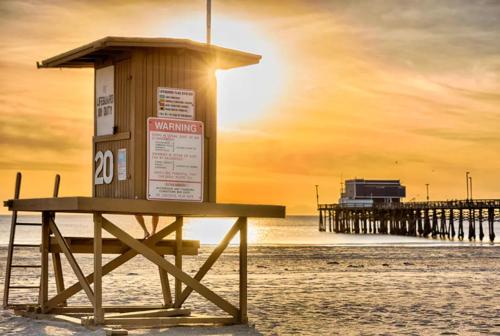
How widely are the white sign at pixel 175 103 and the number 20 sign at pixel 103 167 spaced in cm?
102

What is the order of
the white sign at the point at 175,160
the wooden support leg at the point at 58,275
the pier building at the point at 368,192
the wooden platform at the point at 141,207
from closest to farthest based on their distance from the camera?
the wooden platform at the point at 141,207 < the white sign at the point at 175,160 < the wooden support leg at the point at 58,275 < the pier building at the point at 368,192

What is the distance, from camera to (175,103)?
11.4 metres

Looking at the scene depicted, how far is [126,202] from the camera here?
1062 cm

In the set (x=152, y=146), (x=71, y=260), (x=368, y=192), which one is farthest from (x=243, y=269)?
(x=368, y=192)

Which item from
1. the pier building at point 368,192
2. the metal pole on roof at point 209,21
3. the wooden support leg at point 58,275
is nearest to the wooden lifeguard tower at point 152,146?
the metal pole on roof at point 209,21

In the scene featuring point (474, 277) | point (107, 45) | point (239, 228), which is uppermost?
point (107, 45)

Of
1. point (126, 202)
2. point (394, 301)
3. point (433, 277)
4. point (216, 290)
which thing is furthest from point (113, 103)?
point (433, 277)

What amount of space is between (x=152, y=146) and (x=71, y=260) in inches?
75.8

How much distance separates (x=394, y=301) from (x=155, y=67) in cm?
781

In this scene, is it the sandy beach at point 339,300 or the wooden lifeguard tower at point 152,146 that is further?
the sandy beach at point 339,300

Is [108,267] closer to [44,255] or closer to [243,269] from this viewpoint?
[44,255]

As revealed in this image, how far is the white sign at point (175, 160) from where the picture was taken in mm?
11188

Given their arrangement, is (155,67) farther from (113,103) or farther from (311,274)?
(311,274)

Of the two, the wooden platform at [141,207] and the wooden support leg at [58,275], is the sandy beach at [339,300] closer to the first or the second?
the wooden support leg at [58,275]
